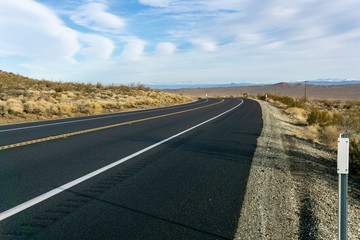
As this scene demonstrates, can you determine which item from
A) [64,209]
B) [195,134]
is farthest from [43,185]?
[195,134]

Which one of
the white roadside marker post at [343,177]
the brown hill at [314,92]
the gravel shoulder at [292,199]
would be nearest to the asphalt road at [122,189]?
the gravel shoulder at [292,199]

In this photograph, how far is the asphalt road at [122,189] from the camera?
3615 mm

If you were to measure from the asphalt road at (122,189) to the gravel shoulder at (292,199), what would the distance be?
9.0 inches

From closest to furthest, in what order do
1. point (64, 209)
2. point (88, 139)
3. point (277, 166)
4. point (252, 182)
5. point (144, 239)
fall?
point (144, 239), point (64, 209), point (252, 182), point (277, 166), point (88, 139)

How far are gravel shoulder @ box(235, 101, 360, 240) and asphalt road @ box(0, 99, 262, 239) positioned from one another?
0.23m

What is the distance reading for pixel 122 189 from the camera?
4.97m

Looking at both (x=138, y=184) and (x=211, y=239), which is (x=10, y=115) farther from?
(x=211, y=239)

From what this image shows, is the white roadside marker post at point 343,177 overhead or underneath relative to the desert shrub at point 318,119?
overhead

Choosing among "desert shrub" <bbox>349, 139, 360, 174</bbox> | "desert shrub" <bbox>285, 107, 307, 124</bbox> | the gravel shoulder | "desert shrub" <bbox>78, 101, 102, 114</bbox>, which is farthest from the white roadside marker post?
"desert shrub" <bbox>78, 101, 102, 114</bbox>

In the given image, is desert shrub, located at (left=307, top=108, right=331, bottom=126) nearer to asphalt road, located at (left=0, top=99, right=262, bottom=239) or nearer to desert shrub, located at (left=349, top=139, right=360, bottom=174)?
desert shrub, located at (left=349, top=139, right=360, bottom=174)

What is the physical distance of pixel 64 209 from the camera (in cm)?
415

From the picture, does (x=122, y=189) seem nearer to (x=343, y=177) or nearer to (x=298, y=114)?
(x=343, y=177)

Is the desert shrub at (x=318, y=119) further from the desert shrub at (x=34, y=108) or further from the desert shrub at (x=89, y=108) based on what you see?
the desert shrub at (x=34, y=108)

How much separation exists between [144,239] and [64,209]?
1.51m
